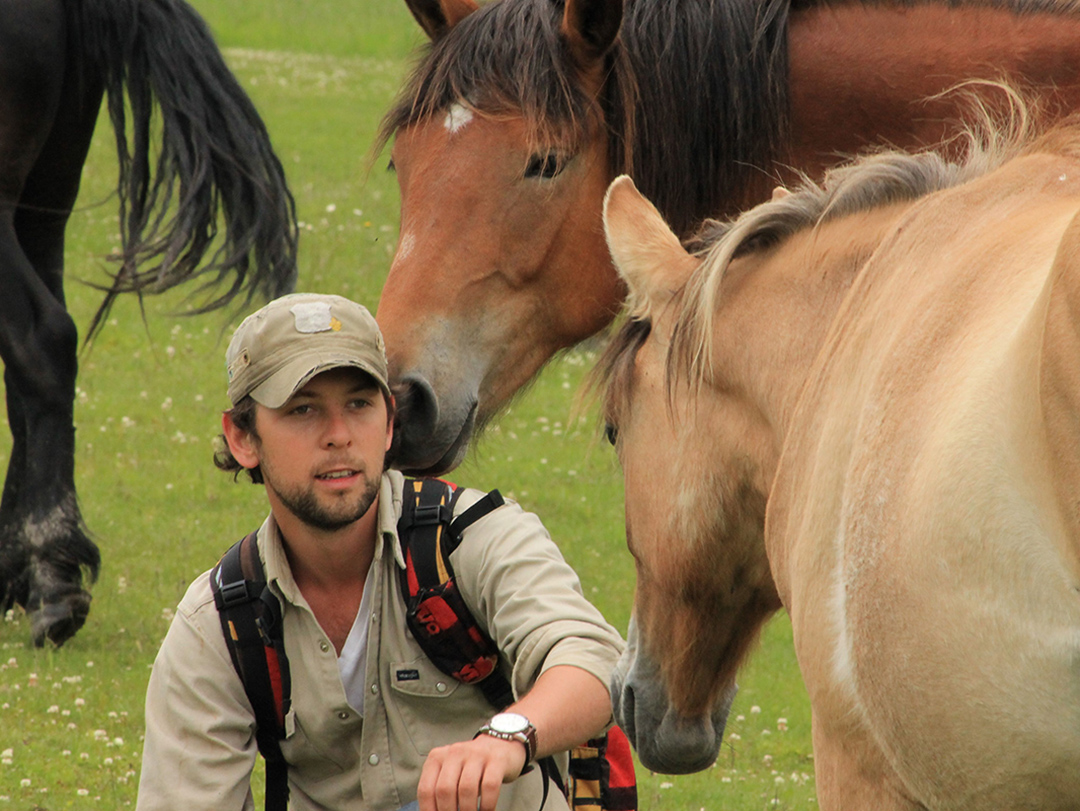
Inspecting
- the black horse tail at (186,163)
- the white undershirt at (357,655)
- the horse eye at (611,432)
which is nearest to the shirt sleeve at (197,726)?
the white undershirt at (357,655)

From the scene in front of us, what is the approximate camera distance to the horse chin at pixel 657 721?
119 inches

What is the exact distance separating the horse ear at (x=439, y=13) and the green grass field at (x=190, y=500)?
1.25 feet

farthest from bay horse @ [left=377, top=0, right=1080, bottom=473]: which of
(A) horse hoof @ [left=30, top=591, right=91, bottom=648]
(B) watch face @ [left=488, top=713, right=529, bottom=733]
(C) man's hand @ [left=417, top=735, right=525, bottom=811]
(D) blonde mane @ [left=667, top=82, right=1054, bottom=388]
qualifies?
(A) horse hoof @ [left=30, top=591, right=91, bottom=648]

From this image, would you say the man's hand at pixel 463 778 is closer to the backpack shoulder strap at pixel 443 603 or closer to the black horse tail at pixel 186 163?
the backpack shoulder strap at pixel 443 603

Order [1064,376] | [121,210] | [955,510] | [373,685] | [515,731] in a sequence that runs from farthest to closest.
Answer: [121,210]
[373,685]
[515,731]
[955,510]
[1064,376]

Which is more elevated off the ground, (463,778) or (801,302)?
(801,302)

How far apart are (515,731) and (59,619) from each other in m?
4.02

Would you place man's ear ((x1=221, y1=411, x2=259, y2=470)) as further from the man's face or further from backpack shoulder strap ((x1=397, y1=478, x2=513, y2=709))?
backpack shoulder strap ((x1=397, y1=478, x2=513, y2=709))

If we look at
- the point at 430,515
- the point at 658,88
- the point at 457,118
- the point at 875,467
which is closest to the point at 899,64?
the point at 658,88

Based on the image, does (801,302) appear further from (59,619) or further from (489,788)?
(59,619)

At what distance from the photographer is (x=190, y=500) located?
336 inches

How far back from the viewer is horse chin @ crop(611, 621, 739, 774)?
3.03 metres

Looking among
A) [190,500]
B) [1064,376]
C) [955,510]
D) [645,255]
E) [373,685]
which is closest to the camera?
[1064,376]

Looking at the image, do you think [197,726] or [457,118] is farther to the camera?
[457,118]
